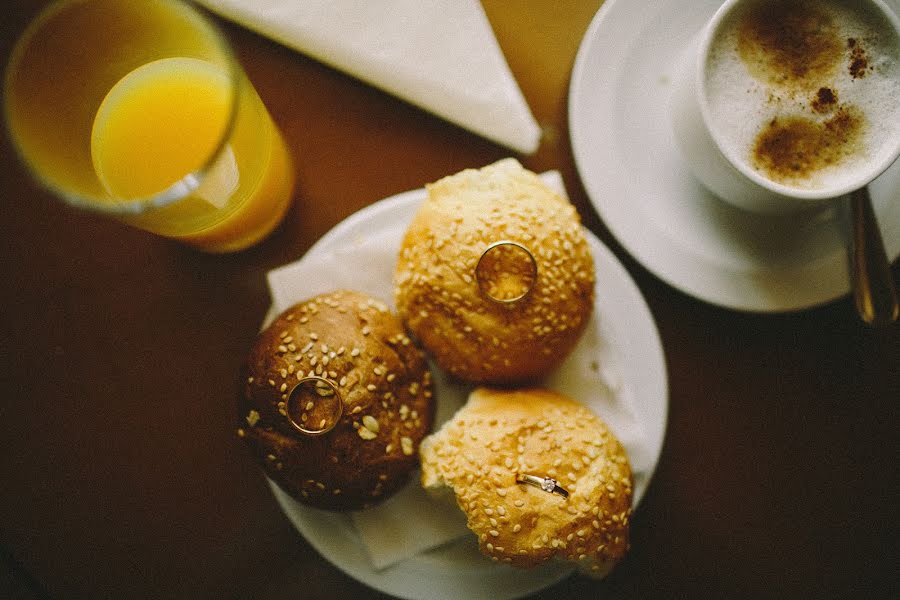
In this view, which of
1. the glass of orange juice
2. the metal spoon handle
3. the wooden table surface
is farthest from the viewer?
the wooden table surface

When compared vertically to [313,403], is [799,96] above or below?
above

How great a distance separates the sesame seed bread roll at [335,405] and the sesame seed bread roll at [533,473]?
0.07 metres

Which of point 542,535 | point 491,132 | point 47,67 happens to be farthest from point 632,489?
point 47,67

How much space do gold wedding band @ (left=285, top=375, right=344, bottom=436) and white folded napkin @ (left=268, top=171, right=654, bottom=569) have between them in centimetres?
18

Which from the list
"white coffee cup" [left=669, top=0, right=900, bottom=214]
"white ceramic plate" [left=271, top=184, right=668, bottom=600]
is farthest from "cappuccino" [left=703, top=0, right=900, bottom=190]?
"white ceramic plate" [left=271, top=184, right=668, bottom=600]

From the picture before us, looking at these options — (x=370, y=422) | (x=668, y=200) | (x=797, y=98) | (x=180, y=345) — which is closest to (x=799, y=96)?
(x=797, y=98)

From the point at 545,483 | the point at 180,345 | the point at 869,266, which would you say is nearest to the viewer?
the point at 545,483

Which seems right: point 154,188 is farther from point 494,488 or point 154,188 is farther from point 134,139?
point 494,488

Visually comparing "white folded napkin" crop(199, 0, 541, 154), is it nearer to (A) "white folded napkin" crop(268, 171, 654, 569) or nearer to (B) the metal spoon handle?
(A) "white folded napkin" crop(268, 171, 654, 569)

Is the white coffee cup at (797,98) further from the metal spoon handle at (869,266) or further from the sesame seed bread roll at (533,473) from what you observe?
the sesame seed bread roll at (533,473)

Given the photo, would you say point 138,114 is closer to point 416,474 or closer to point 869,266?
point 416,474

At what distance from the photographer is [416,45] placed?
1.04 meters

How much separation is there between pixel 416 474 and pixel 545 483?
0.26 metres

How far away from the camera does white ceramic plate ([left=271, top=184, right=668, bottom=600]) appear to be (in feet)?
3.41
